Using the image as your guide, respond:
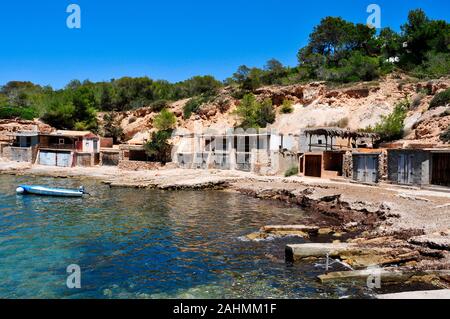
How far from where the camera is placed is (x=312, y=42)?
72938 millimetres

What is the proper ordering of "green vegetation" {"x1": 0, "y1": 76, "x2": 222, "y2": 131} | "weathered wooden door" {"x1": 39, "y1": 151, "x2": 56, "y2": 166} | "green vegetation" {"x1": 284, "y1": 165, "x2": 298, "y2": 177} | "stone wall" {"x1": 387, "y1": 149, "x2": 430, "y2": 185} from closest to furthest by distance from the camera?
"stone wall" {"x1": 387, "y1": 149, "x2": 430, "y2": 185}, "green vegetation" {"x1": 284, "y1": 165, "x2": 298, "y2": 177}, "weathered wooden door" {"x1": 39, "y1": 151, "x2": 56, "y2": 166}, "green vegetation" {"x1": 0, "y1": 76, "x2": 222, "y2": 131}

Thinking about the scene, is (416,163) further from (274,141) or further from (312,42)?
(312,42)

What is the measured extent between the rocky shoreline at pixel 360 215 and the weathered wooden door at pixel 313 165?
2.14 m

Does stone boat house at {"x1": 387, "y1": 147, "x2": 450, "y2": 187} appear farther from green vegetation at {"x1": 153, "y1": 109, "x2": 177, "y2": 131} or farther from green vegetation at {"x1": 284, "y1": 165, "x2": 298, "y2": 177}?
green vegetation at {"x1": 153, "y1": 109, "x2": 177, "y2": 131}

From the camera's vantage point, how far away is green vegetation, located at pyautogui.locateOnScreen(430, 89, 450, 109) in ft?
130

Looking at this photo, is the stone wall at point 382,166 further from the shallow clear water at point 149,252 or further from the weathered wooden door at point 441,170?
the shallow clear water at point 149,252

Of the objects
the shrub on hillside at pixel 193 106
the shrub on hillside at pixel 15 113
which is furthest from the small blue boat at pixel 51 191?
the shrub on hillside at pixel 15 113

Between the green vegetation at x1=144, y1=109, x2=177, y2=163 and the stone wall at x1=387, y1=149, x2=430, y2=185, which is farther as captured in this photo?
the green vegetation at x1=144, y1=109, x2=177, y2=163

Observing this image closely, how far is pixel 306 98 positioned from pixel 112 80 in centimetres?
4730

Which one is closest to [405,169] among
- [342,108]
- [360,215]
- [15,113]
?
[360,215]

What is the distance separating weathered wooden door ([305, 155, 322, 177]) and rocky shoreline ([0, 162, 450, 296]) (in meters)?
2.14

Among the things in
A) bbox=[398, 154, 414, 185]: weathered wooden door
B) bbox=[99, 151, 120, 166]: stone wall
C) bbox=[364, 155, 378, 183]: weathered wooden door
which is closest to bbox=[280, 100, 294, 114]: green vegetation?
bbox=[99, 151, 120, 166]: stone wall

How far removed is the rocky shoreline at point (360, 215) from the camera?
12.8m

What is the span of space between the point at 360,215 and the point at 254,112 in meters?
35.8
